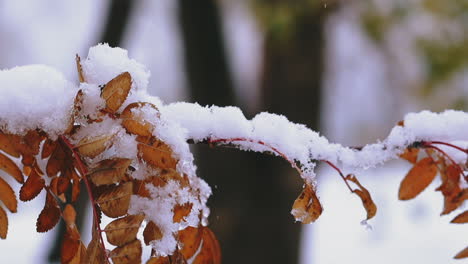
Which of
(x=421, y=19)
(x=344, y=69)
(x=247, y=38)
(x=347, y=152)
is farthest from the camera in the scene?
(x=247, y=38)

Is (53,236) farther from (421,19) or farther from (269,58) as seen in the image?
(421,19)

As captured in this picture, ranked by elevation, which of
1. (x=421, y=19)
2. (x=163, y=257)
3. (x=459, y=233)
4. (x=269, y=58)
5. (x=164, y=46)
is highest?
(x=421, y=19)

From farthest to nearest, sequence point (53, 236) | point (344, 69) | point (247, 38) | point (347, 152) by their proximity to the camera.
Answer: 1. point (247, 38)
2. point (344, 69)
3. point (53, 236)
4. point (347, 152)

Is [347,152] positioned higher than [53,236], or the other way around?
[347,152]

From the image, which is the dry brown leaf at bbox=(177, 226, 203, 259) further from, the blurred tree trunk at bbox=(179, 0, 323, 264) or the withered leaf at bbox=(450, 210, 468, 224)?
the blurred tree trunk at bbox=(179, 0, 323, 264)

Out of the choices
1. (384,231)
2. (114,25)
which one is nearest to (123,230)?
(114,25)

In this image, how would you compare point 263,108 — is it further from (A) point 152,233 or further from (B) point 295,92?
(A) point 152,233

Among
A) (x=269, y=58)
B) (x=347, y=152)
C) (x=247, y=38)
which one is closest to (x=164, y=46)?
(x=247, y=38)
